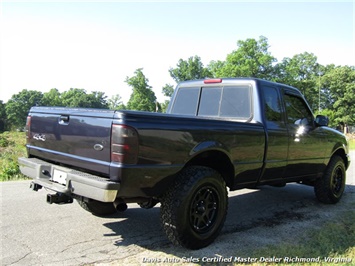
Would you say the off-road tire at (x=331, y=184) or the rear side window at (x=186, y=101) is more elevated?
the rear side window at (x=186, y=101)

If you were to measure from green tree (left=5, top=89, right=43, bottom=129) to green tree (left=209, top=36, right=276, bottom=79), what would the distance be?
68.6m

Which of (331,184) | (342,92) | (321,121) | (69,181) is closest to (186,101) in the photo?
(321,121)

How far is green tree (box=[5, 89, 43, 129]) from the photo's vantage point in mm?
102562

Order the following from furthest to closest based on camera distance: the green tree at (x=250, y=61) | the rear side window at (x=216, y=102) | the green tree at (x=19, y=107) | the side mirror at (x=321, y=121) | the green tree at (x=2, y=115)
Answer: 1. the green tree at (x=19, y=107)
2. the green tree at (x=2, y=115)
3. the green tree at (x=250, y=61)
4. the side mirror at (x=321, y=121)
5. the rear side window at (x=216, y=102)

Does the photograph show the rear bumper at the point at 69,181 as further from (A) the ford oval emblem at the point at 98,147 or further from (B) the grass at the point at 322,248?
(B) the grass at the point at 322,248

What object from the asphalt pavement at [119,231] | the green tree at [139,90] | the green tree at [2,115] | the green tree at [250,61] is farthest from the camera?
the green tree at [2,115]

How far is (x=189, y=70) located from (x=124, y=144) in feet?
192

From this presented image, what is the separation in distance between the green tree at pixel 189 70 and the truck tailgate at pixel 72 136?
186 ft

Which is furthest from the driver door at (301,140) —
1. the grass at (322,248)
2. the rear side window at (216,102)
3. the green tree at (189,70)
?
the green tree at (189,70)

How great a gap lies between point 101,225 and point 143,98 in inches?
2015

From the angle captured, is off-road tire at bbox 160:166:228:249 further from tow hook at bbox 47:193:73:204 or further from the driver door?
the driver door

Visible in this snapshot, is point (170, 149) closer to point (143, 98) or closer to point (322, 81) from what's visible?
point (143, 98)

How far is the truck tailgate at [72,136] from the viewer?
317 cm

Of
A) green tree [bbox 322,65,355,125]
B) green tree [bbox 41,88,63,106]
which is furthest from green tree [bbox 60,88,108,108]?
green tree [bbox 322,65,355,125]
